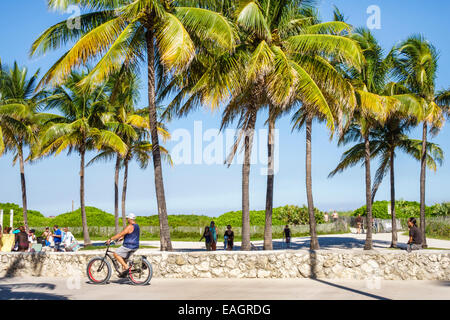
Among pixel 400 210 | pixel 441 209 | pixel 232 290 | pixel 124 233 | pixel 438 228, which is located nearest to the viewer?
pixel 232 290

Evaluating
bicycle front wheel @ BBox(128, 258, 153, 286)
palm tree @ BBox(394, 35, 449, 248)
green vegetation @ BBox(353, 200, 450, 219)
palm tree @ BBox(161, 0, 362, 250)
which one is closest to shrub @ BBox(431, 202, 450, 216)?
green vegetation @ BBox(353, 200, 450, 219)

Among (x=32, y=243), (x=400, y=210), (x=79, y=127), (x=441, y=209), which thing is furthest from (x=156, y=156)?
(x=400, y=210)

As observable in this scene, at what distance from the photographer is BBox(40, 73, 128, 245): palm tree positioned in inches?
1166

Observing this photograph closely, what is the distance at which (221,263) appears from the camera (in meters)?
13.4

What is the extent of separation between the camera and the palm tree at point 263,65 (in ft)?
52.1

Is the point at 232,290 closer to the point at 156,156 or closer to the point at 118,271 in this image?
the point at 118,271

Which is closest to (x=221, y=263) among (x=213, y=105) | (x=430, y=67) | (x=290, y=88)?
(x=213, y=105)

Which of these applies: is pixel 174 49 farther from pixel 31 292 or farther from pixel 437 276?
pixel 437 276

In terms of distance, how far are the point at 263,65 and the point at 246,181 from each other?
407 cm

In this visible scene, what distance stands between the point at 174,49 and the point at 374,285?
8171 mm

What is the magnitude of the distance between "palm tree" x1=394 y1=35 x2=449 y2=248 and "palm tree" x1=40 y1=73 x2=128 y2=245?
637 inches

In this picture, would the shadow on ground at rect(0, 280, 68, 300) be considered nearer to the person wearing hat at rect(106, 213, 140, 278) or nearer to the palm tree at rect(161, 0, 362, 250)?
the person wearing hat at rect(106, 213, 140, 278)

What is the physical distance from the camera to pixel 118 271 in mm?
12320

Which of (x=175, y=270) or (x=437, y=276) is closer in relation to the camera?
(x=437, y=276)
